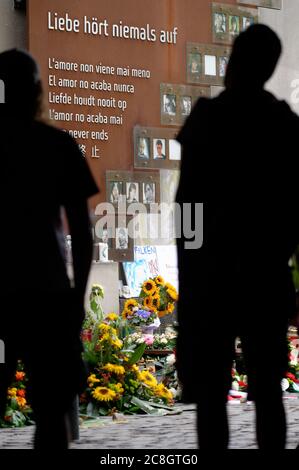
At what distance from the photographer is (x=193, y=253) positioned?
3027 millimetres

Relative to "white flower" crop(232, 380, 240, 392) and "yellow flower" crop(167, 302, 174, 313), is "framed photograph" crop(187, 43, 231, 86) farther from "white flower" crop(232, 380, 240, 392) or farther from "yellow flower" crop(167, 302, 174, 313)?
"white flower" crop(232, 380, 240, 392)

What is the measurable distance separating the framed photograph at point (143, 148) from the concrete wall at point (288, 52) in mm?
1748

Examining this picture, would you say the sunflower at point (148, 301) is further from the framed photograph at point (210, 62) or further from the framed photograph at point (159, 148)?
the framed photograph at point (210, 62)

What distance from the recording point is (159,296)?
25.5 ft

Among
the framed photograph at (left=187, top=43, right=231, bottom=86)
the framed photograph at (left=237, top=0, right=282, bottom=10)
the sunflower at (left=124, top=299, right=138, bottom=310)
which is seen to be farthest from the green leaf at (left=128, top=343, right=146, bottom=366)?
the framed photograph at (left=237, top=0, right=282, bottom=10)

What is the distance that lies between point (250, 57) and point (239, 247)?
537 millimetres

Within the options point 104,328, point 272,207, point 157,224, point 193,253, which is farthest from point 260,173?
point 157,224

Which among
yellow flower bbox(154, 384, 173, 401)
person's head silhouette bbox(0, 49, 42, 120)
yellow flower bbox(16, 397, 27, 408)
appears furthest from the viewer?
yellow flower bbox(154, 384, 173, 401)

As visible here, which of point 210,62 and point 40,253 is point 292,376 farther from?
point 40,253

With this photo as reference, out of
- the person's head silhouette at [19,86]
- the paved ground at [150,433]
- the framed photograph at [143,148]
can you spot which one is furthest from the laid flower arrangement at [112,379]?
the person's head silhouette at [19,86]

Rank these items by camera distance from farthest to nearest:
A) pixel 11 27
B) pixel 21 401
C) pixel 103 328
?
pixel 11 27, pixel 103 328, pixel 21 401

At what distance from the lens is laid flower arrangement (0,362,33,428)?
5.69m

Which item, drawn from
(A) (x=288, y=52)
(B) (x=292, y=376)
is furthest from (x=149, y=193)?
(A) (x=288, y=52)

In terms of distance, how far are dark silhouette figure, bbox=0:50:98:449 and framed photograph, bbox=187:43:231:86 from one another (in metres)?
6.34
